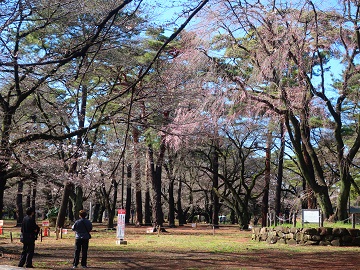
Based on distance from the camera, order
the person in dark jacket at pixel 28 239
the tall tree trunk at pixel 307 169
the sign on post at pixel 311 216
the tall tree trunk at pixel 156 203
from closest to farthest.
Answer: the person in dark jacket at pixel 28 239, the sign on post at pixel 311 216, the tall tree trunk at pixel 307 169, the tall tree trunk at pixel 156 203

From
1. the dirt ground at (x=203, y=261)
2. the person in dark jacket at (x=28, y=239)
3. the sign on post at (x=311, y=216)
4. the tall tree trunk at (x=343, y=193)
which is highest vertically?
the tall tree trunk at (x=343, y=193)

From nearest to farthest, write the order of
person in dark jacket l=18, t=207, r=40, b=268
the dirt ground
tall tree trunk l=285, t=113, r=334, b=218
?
person in dark jacket l=18, t=207, r=40, b=268
the dirt ground
tall tree trunk l=285, t=113, r=334, b=218

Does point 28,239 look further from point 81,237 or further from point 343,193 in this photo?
point 343,193

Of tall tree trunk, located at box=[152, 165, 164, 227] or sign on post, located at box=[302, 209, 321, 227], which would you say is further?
tall tree trunk, located at box=[152, 165, 164, 227]

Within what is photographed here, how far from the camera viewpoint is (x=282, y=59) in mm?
16266

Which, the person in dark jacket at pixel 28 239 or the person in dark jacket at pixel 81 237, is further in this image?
the person in dark jacket at pixel 81 237

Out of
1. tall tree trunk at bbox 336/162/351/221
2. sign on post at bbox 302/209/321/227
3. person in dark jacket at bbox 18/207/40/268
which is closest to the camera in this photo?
person in dark jacket at bbox 18/207/40/268

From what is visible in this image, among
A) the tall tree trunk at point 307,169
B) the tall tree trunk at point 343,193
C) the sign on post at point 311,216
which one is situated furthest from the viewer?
the tall tree trunk at point 307,169

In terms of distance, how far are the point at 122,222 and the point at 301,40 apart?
971cm

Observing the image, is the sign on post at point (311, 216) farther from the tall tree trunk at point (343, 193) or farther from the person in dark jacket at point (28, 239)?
the person in dark jacket at point (28, 239)

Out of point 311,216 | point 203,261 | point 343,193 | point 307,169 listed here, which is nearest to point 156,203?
point 307,169

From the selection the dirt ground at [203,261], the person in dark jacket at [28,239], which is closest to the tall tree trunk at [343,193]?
the dirt ground at [203,261]

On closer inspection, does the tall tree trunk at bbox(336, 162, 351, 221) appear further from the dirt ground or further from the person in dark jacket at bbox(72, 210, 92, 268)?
the person in dark jacket at bbox(72, 210, 92, 268)

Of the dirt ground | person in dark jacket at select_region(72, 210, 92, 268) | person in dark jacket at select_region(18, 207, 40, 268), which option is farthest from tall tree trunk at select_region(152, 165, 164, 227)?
person in dark jacket at select_region(18, 207, 40, 268)
